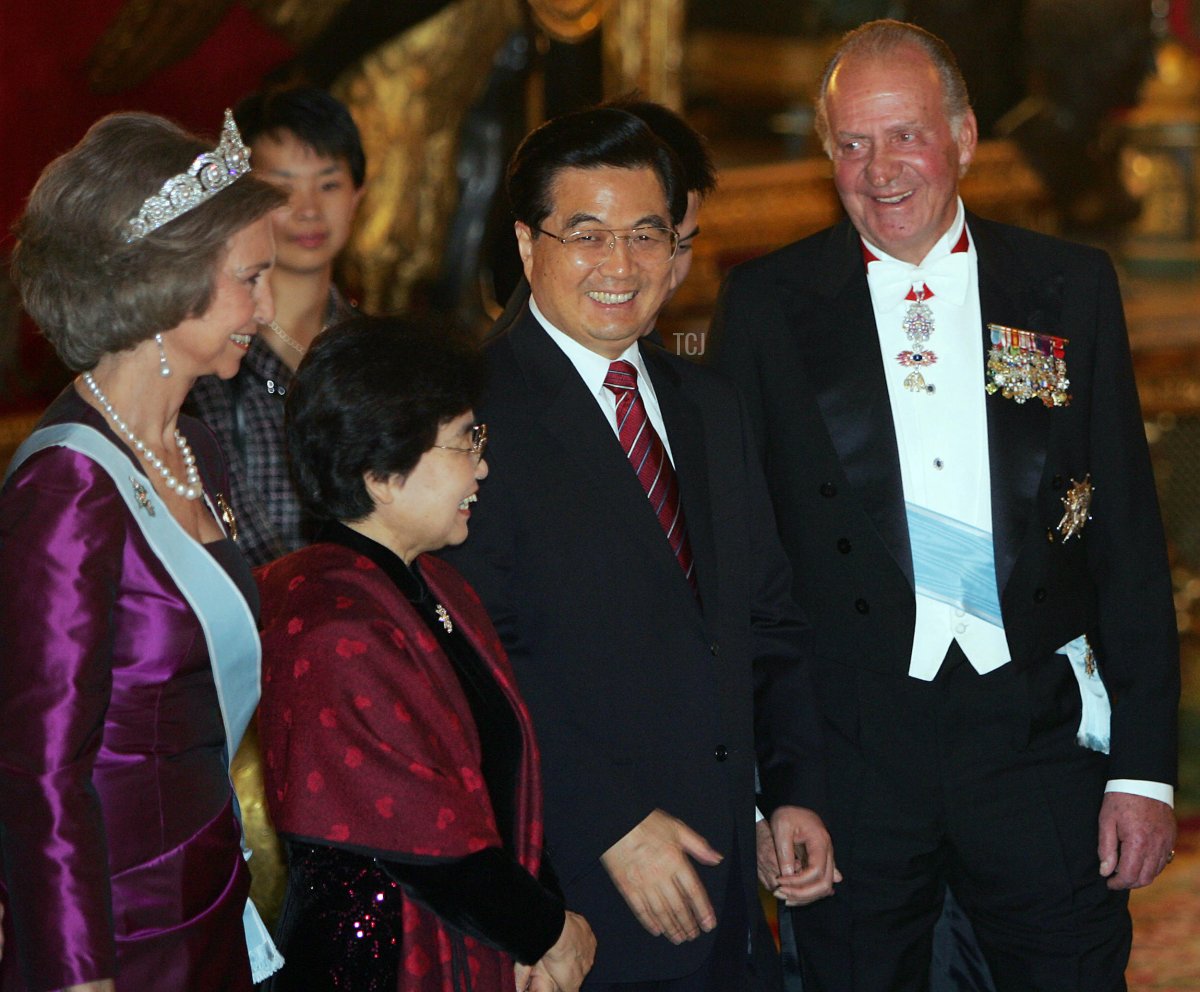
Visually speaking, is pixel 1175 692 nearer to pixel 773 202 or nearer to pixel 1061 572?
pixel 1061 572

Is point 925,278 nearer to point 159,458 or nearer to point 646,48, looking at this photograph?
point 159,458

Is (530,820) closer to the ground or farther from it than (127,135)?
closer to the ground

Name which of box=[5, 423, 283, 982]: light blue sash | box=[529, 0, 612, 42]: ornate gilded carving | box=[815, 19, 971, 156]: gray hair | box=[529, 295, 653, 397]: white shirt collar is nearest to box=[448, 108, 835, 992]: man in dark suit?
box=[529, 295, 653, 397]: white shirt collar

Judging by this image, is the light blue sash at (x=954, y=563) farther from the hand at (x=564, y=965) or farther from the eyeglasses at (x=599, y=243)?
the hand at (x=564, y=965)

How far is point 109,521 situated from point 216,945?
578 mm

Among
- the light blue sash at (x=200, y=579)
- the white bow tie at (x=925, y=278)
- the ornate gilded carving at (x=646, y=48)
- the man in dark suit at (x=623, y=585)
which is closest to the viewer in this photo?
the light blue sash at (x=200, y=579)

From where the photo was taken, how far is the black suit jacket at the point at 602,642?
2.30 meters

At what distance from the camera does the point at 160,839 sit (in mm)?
1967

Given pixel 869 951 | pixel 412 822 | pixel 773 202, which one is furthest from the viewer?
pixel 773 202

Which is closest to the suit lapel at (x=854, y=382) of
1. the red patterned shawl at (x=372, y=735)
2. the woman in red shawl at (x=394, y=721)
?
the woman in red shawl at (x=394, y=721)

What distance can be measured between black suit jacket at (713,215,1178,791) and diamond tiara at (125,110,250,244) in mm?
1027

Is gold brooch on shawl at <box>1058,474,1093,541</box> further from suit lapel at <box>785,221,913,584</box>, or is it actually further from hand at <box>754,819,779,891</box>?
hand at <box>754,819,779,891</box>

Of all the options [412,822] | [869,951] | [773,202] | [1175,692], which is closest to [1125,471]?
[1175,692]

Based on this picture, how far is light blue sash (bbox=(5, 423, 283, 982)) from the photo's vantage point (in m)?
1.92
